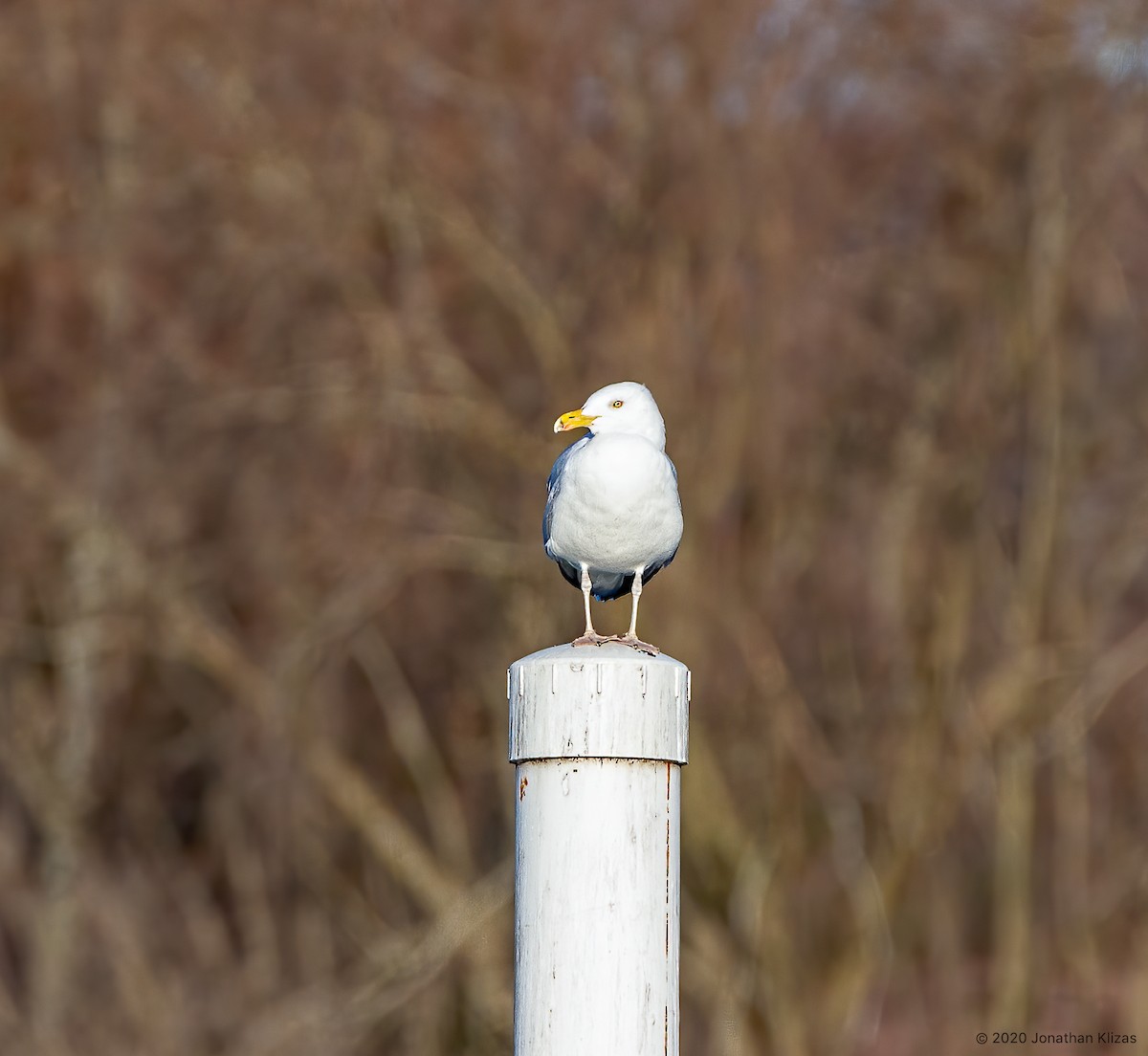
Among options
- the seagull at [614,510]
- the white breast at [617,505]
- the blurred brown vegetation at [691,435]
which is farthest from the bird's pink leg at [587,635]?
the blurred brown vegetation at [691,435]

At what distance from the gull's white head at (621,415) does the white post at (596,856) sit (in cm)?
169

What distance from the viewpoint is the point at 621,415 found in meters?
5.21

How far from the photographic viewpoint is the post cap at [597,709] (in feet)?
11.4

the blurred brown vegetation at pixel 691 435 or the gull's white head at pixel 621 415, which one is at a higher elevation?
the blurred brown vegetation at pixel 691 435

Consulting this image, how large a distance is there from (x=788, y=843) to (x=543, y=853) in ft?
24.4

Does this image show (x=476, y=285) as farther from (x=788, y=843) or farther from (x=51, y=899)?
(x=51, y=899)

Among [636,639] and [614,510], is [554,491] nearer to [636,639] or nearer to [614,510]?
[614,510]

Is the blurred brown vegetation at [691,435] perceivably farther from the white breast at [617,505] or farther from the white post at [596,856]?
the white post at [596,856]

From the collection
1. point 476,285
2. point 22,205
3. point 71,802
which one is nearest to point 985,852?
point 476,285

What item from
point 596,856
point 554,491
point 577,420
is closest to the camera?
point 596,856

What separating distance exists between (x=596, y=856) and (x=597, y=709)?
9.1 inches

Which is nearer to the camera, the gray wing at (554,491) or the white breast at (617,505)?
the white breast at (617,505)

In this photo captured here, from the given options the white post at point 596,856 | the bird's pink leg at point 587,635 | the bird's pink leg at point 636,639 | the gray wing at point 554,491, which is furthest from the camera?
the gray wing at point 554,491

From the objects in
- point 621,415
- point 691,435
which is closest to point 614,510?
point 621,415
